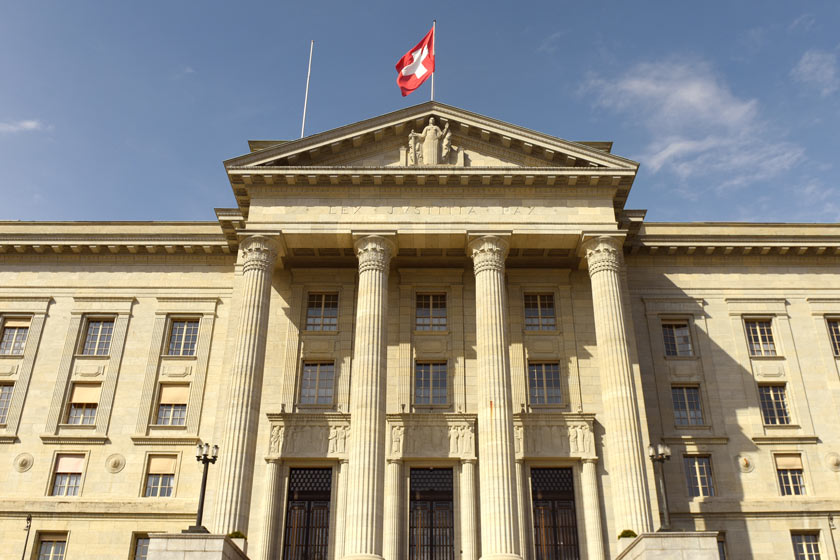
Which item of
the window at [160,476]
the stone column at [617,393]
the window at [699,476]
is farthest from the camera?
the window at [699,476]

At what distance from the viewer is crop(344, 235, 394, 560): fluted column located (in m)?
29.2

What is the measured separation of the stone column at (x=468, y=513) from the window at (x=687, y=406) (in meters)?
10.3

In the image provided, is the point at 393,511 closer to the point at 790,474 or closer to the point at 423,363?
the point at 423,363

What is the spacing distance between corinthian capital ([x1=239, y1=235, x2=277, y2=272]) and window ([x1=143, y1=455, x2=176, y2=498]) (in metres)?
9.25

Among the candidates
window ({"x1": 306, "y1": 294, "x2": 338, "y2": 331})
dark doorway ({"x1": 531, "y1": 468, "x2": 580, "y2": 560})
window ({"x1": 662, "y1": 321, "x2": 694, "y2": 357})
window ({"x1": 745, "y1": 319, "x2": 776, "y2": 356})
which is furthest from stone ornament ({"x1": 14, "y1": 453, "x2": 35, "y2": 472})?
window ({"x1": 745, "y1": 319, "x2": 776, "y2": 356})

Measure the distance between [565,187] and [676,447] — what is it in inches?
507

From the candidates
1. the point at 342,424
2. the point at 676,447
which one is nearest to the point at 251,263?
the point at 342,424

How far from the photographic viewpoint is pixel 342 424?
112ft

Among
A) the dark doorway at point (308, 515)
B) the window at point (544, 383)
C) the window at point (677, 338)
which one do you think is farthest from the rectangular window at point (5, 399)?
the window at point (677, 338)

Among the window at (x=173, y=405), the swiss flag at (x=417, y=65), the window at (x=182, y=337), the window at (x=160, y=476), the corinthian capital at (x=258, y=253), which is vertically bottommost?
the window at (x=160, y=476)

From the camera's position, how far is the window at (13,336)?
38031 mm

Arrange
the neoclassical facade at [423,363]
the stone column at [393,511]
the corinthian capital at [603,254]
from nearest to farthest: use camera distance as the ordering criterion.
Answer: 1. the stone column at [393,511]
2. the neoclassical facade at [423,363]
3. the corinthian capital at [603,254]

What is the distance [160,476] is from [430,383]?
1274 centimetres

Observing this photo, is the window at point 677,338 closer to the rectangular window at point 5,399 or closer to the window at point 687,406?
the window at point 687,406
